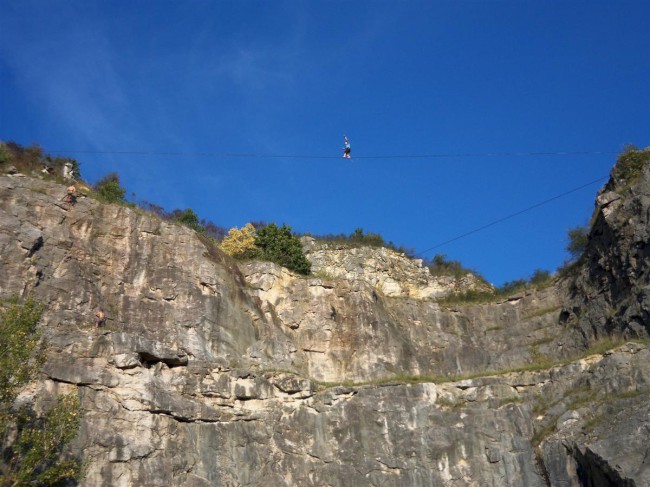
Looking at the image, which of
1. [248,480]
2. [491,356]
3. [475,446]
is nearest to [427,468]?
[475,446]

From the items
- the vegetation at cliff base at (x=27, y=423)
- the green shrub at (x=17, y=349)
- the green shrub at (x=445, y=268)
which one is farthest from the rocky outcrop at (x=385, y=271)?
the vegetation at cliff base at (x=27, y=423)

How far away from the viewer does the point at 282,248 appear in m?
37.9

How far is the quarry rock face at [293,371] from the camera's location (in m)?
25.4

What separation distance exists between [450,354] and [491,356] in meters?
2.04

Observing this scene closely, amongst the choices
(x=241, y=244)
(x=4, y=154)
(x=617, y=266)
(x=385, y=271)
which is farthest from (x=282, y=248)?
(x=617, y=266)

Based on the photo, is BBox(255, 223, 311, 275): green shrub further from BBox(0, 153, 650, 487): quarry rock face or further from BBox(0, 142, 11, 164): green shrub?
BBox(0, 142, 11, 164): green shrub

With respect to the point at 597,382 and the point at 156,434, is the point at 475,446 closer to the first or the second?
the point at 597,382

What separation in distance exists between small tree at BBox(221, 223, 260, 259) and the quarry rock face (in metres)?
1.75

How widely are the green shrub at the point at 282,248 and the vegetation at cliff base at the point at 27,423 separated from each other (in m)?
15.3

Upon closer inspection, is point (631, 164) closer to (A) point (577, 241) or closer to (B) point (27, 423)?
(A) point (577, 241)

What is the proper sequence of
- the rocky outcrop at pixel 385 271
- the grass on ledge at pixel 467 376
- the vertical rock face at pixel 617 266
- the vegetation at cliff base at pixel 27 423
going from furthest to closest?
1. the rocky outcrop at pixel 385 271
2. the grass on ledge at pixel 467 376
3. the vertical rock face at pixel 617 266
4. the vegetation at cliff base at pixel 27 423

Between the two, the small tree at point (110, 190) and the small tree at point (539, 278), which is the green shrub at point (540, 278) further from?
the small tree at point (110, 190)

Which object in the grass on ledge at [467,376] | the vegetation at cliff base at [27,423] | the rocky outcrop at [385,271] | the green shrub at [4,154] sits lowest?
the vegetation at cliff base at [27,423]

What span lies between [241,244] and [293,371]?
390 inches
